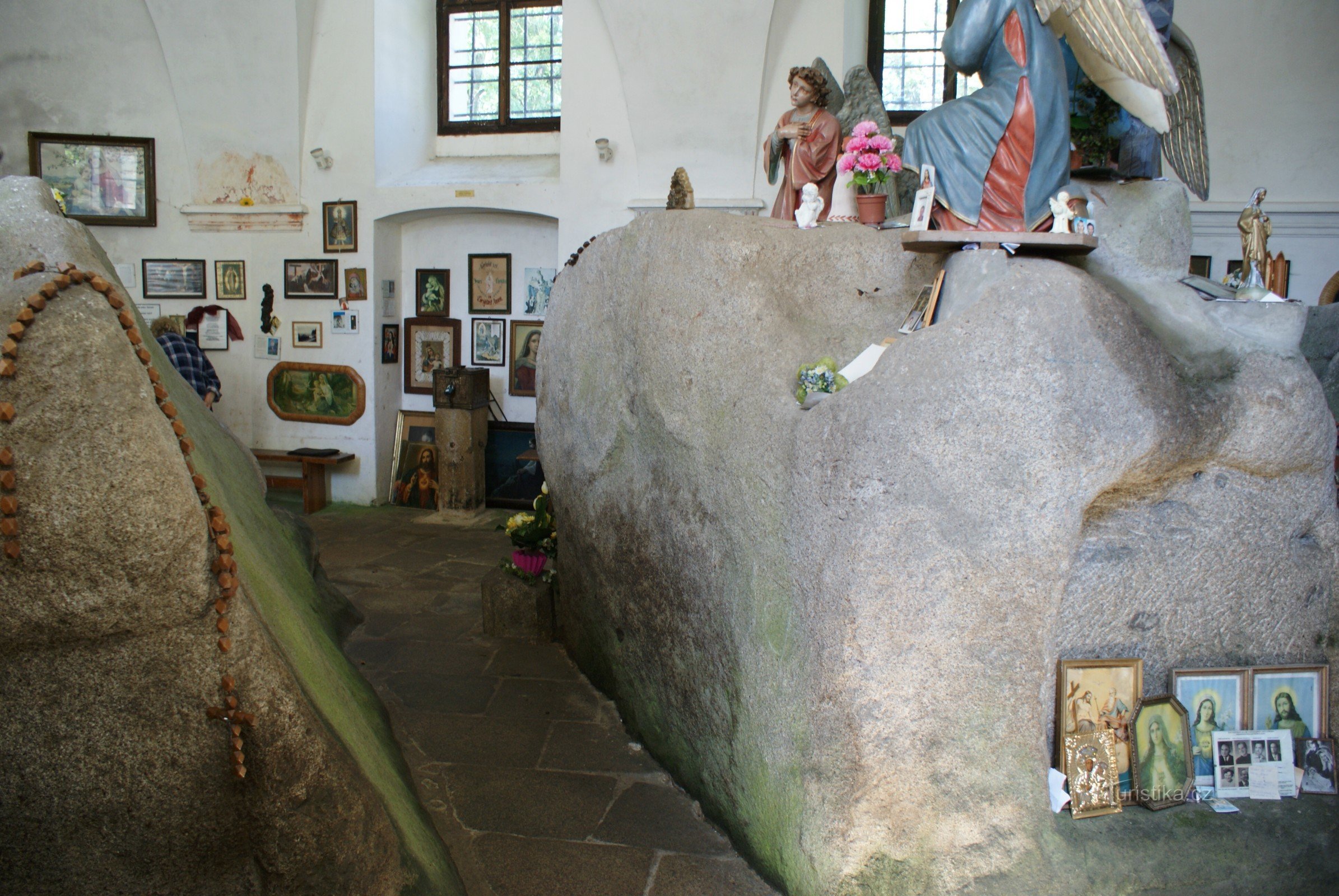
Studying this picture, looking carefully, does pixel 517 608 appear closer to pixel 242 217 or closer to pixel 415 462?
pixel 415 462

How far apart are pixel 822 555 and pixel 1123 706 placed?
966 mm

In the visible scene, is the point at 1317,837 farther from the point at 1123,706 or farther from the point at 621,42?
the point at 621,42

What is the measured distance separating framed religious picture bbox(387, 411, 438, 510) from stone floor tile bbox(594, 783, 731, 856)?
5.57 metres

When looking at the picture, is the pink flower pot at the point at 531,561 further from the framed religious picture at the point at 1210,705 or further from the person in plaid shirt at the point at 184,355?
the framed religious picture at the point at 1210,705

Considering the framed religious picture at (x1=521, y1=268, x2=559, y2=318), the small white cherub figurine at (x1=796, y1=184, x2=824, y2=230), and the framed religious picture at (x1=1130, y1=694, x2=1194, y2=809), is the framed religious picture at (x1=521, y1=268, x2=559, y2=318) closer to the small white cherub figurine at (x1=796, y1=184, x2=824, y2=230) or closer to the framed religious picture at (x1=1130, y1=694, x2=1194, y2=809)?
the small white cherub figurine at (x1=796, y1=184, x2=824, y2=230)

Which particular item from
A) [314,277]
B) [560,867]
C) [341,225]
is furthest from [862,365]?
[314,277]

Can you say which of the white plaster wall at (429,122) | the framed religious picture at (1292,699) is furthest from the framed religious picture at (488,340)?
the framed religious picture at (1292,699)

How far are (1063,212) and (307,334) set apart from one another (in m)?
7.18

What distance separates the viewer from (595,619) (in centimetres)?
427

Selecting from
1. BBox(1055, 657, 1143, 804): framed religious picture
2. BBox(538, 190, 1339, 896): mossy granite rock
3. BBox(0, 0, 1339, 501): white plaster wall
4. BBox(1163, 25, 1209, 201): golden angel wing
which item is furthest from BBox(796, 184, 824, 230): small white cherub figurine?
BBox(0, 0, 1339, 501): white plaster wall

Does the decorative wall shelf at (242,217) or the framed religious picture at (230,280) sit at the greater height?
the decorative wall shelf at (242,217)

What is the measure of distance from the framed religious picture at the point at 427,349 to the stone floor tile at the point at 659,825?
6011 mm

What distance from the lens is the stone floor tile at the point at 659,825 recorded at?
3.09 metres

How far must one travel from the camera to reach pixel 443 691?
4.29 meters
